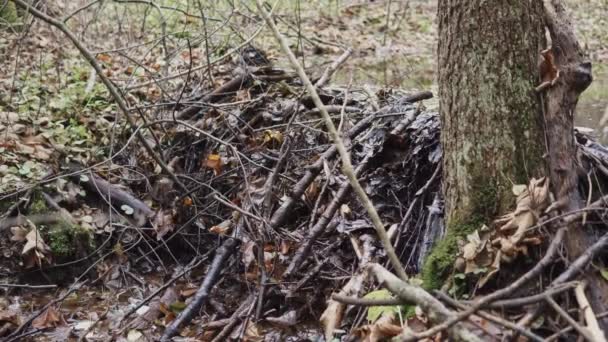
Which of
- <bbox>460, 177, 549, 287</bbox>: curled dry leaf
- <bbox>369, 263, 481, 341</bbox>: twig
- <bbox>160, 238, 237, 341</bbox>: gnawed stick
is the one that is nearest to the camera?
<bbox>369, 263, 481, 341</bbox>: twig

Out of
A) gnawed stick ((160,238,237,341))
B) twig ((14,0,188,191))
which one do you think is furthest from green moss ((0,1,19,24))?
gnawed stick ((160,238,237,341))

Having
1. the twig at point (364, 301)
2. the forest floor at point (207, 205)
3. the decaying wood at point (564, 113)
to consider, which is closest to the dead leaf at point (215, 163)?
the forest floor at point (207, 205)

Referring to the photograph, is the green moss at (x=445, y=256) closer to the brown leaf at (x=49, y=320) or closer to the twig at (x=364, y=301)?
the twig at (x=364, y=301)

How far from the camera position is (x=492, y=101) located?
2680 mm

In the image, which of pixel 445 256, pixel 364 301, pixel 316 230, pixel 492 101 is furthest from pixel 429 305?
pixel 316 230

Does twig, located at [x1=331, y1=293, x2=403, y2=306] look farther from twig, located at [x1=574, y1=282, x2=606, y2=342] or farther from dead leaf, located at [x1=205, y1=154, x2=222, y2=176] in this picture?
dead leaf, located at [x1=205, y1=154, x2=222, y2=176]

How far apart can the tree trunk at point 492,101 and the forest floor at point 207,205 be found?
1.05 ft

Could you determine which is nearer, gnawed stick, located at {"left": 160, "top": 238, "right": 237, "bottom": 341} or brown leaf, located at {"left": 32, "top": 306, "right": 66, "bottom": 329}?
gnawed stick, located at {"left": 160, "top": 238, "right": 237, "bottom": 341}

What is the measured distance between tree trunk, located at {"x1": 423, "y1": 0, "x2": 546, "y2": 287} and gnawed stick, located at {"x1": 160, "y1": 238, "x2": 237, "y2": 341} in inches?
62.3

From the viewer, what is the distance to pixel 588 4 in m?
15.6

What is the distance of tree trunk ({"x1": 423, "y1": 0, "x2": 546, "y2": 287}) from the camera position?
2650mm

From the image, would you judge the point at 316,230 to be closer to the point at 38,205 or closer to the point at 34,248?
the point at 34,248

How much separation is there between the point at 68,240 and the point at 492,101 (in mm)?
3192

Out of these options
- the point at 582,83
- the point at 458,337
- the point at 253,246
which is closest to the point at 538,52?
the point at 582,83
